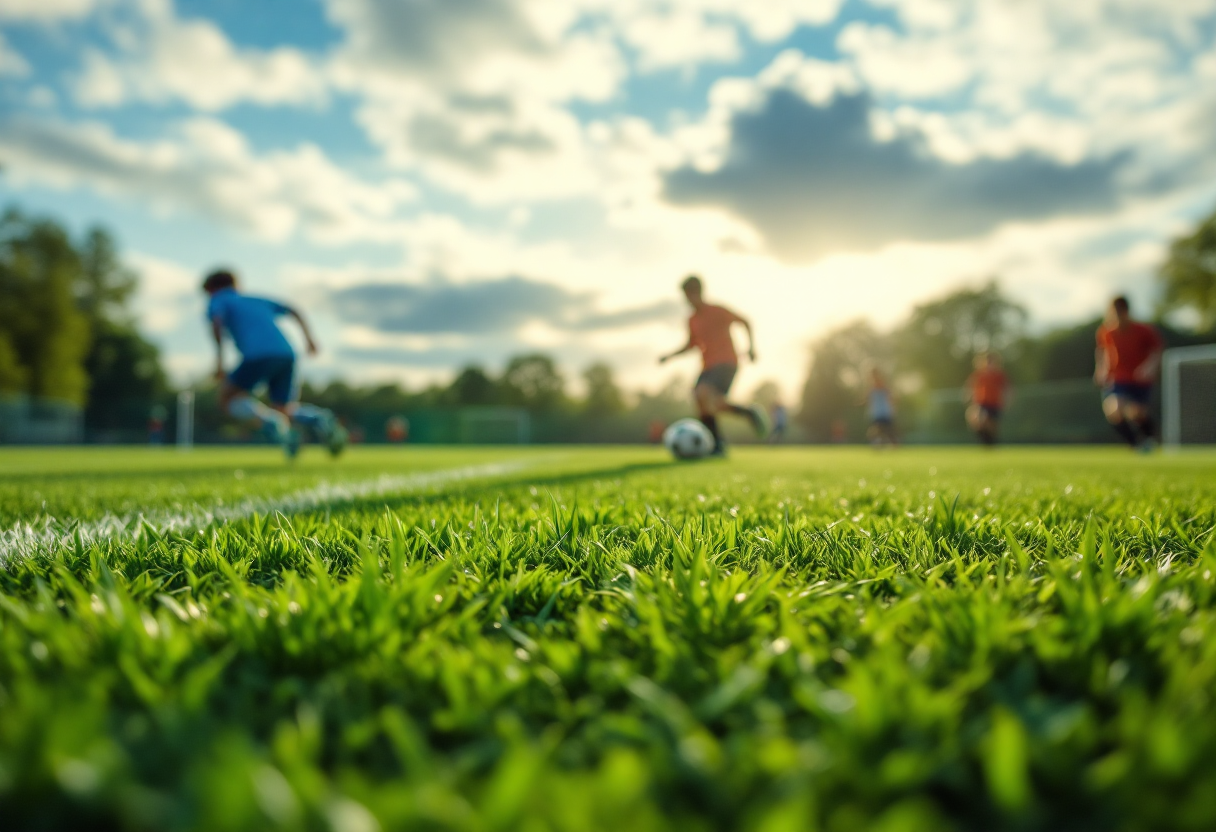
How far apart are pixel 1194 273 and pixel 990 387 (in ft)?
111

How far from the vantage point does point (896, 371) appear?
61156 millimetres

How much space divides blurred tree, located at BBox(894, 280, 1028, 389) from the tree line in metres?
0.08

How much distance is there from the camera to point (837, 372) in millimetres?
59219

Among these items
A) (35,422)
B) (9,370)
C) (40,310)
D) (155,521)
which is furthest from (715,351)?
(40,310)

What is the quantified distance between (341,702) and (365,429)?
44.6 meters

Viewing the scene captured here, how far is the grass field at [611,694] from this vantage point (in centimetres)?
64

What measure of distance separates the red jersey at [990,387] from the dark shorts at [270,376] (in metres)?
15.4

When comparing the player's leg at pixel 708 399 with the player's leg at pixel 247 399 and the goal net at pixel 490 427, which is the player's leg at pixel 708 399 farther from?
the goal net at pixel 490 427

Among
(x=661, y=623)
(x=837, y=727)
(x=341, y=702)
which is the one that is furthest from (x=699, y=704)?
(x=341, y=702)

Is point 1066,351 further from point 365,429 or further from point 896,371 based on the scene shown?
point 365,429

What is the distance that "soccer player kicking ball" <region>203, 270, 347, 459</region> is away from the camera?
7.40 metres

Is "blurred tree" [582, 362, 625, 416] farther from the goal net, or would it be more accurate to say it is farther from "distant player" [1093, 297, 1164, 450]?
"distant player" [1093, 297, 1164, 450]

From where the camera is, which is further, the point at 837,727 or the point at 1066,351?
the point at 1066,351

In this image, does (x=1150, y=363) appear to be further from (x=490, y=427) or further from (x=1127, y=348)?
(x=490, y=427)
